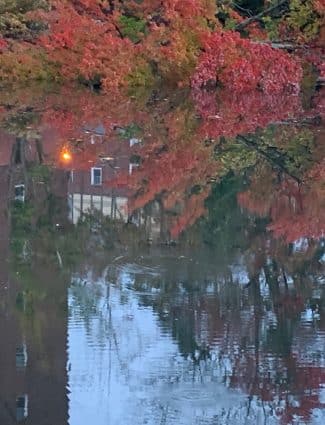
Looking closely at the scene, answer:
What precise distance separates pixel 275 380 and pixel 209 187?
658cm

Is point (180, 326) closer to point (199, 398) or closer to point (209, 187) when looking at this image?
point (199, 398)

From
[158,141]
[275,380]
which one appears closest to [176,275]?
[275,380]

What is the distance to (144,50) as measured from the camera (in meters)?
30.0

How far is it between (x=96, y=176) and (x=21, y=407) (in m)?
7.58

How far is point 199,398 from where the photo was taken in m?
5.72

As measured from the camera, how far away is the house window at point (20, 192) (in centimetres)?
1173

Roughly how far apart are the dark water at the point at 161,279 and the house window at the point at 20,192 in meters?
0.03

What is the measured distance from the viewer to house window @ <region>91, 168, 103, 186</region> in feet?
40.6

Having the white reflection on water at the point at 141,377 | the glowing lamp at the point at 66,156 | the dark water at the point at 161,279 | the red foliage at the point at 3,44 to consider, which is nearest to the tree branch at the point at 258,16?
the red foliage at the point at 3,44

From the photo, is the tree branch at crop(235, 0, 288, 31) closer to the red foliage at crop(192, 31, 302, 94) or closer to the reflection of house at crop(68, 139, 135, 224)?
the red foliage at crop(192, 31, 302, 94)

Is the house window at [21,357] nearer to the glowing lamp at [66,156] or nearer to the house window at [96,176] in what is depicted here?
the house window at [96,176]

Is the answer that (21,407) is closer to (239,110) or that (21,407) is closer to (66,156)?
(66,156)

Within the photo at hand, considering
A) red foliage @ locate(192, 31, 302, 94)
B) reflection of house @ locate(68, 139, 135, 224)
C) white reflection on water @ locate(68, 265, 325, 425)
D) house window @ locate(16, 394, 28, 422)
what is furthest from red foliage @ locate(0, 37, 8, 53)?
house window @ locate(16, 394, 28, 422)

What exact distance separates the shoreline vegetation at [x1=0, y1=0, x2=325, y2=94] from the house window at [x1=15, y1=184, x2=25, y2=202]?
1639 centimetres
